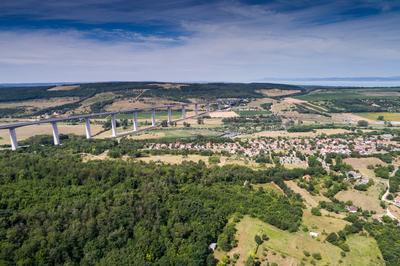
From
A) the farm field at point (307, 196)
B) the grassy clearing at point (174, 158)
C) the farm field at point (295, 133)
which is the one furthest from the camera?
the farm field at point (295, 133)

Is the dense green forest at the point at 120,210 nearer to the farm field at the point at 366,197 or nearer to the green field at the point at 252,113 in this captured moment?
the farm field at the point at 366,197

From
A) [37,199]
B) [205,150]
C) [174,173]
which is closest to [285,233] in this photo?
[174,173]

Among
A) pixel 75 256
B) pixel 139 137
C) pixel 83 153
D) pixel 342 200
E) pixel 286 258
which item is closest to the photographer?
pixel 75 256

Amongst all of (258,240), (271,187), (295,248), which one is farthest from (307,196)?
(258,240)

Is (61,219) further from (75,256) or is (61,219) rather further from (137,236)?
(137,236)

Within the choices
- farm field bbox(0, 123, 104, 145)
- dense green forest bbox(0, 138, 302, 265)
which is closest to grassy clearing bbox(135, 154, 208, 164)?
dense green forest bbox(0, 138, 302, 265)

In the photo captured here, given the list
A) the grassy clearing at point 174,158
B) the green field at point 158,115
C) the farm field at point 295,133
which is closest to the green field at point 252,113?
the green field at point 158,115

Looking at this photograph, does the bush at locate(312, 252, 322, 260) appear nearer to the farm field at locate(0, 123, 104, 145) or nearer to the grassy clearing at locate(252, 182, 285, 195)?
the grassy clearing at locate(252, 182, 285, 195)
